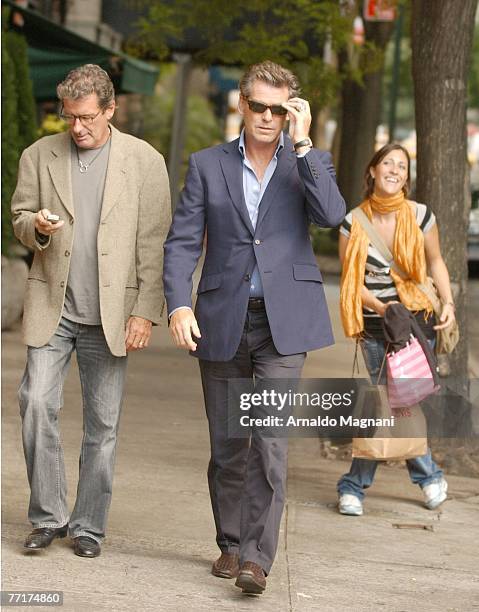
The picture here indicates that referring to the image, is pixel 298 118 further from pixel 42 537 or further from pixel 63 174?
pixel 42 537

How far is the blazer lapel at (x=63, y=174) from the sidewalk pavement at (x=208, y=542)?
1502 millimetres

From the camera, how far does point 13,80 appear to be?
13508mm

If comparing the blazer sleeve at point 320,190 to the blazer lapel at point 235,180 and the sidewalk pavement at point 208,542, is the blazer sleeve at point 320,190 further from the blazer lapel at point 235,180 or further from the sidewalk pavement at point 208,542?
the sidewalk pavement at point 208,542

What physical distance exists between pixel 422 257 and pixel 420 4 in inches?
98.7

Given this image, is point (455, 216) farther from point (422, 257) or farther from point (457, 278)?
point (422, 257)

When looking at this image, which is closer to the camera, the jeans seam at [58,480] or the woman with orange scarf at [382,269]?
the jeans seam at [58,480]

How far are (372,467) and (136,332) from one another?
6.13 feet

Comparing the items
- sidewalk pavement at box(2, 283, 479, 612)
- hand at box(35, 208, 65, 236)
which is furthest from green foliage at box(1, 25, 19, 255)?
hand at box(35, 208, 65, 236)

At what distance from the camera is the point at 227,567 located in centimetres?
583

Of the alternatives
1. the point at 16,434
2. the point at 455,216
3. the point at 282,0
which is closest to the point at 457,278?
the point at 455,216

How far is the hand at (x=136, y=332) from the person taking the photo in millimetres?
5953

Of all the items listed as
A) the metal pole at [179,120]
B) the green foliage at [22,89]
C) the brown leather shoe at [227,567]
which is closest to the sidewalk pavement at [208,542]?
the brown leather shoe at [227,567]

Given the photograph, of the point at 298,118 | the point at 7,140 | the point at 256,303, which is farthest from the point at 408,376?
the point at 7,140

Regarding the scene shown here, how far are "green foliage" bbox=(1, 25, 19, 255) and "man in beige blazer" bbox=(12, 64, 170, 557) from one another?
7.09 meters
